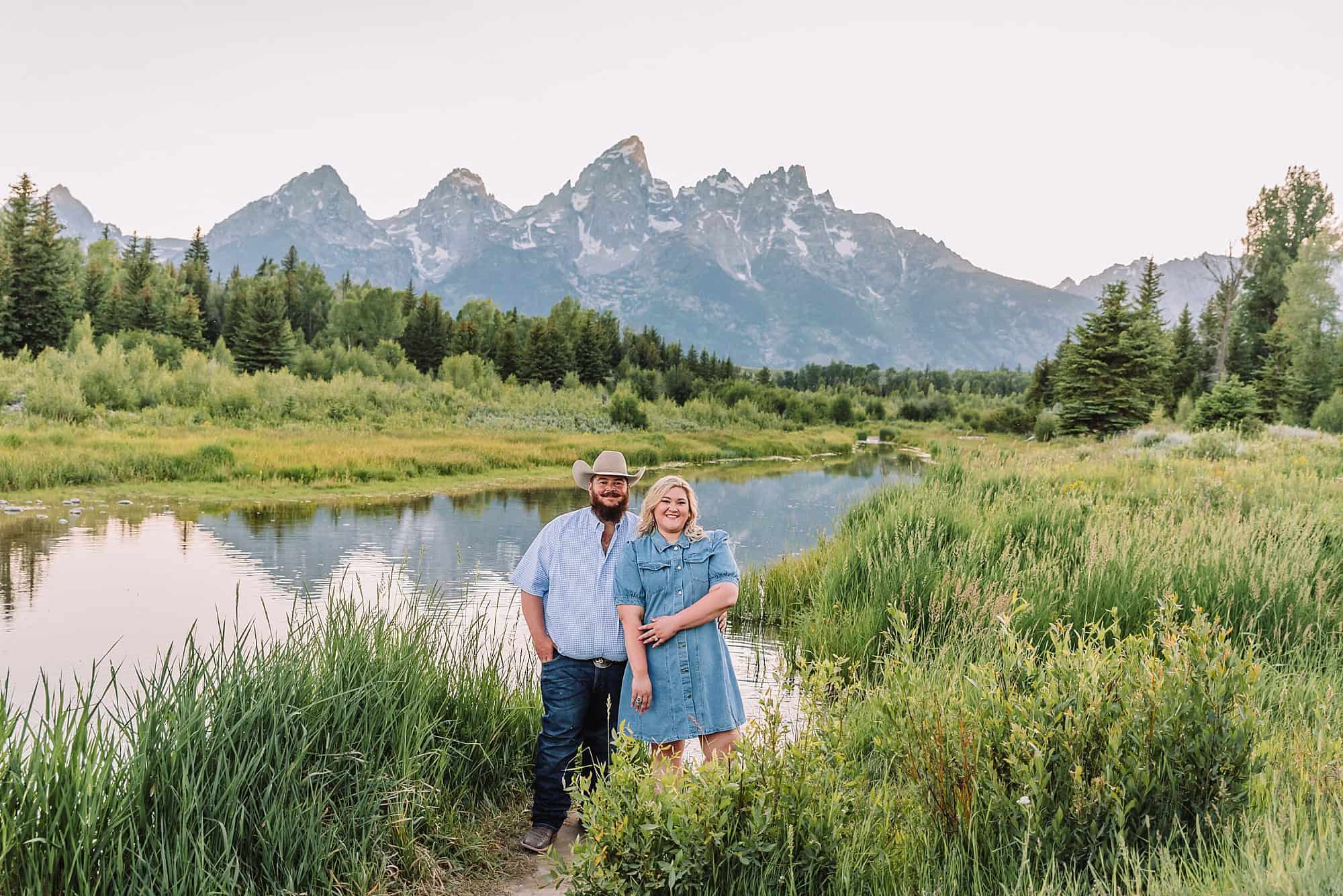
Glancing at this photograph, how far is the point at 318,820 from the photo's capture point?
384 cm

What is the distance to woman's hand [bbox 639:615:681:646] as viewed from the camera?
4.18 meters

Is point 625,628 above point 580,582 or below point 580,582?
below

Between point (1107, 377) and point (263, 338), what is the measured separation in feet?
166

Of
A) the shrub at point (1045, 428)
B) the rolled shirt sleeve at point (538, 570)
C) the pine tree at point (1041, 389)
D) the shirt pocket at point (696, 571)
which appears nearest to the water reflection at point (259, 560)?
the rolled shirt sleeve at point (538, 570)

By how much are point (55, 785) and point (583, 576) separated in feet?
7.63

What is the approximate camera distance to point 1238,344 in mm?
54375

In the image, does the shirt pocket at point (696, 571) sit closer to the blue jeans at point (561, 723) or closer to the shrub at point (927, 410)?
the blue jeans at point (561, 723)

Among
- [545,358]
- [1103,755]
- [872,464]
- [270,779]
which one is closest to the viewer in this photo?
[1103,755]

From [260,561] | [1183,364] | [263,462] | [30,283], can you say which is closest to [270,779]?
[260,561]

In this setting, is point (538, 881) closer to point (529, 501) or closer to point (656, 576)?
point (656, 576)

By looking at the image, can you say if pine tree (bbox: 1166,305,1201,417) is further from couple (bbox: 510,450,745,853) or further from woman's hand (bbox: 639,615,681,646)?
woman's hand (bbox: 639,615,681,646)

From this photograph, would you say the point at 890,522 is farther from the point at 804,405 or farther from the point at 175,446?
the point at 804,405

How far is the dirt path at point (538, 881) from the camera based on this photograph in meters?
4.25

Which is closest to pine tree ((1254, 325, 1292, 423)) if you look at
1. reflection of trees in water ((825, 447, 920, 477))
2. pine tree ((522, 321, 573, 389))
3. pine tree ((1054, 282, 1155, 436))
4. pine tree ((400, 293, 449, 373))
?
pine tree ((1054, 282, 1155, 436))
